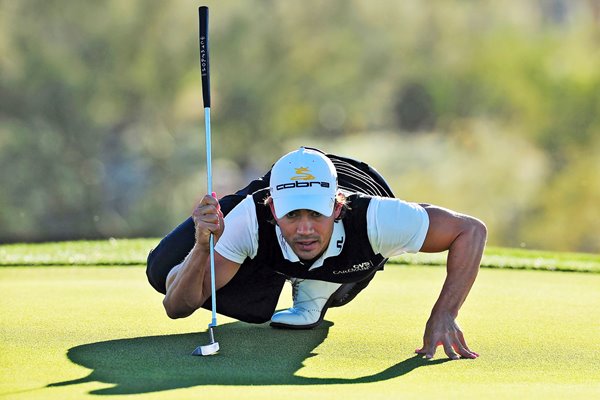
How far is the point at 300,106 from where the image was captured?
124ft

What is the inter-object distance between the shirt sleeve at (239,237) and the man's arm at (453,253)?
721 millimetres

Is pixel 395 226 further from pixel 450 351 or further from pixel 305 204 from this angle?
pixel 450 351

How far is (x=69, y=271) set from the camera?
7.81 metres

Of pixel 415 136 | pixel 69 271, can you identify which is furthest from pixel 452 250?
pixel 415 136

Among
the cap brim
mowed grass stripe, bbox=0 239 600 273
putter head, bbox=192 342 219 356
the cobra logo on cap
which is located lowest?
mowed grass stripe, bbox=0 239 600 273

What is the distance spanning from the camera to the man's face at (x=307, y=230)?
15.0ft

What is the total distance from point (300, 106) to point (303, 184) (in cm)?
3329

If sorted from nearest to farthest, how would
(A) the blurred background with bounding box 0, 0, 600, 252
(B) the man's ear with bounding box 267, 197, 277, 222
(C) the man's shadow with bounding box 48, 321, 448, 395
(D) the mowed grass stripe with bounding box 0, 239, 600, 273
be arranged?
(C) the man's shadow with bounding box 48, 321, 448, 395 < (B) the man's ear with bounding box 267, 197, 277, 222 < (D) the mowed grass stripe with bounding box 0, 239, 600, 273 < (A) the blurred background with bounding box 0, 0, 600, 252

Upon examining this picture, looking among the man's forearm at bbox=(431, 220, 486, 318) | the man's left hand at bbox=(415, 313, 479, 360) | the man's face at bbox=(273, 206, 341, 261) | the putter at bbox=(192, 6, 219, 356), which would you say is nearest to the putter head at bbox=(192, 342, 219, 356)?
the putter at bbox=(192, 6, 219, 356)

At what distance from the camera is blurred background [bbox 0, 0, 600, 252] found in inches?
1217

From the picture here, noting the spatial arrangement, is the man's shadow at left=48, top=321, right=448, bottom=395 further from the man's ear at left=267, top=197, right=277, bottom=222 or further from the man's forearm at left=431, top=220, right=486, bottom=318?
the man's ear at left=267, top=197, right=277, bottom=222

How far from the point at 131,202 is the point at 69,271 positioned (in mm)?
24260

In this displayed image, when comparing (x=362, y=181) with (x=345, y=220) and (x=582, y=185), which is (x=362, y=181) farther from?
(x=582, y=185)

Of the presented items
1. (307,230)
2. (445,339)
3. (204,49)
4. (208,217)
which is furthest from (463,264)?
(204,49)
